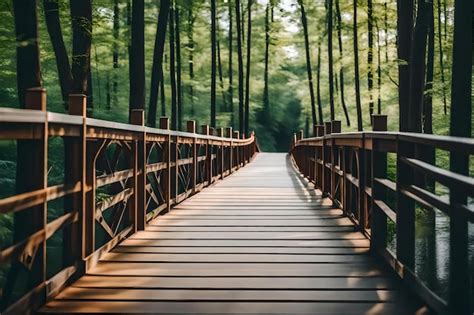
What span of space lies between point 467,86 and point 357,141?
16.2ft

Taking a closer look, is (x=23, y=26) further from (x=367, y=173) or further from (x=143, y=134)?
(x=367, y=173)

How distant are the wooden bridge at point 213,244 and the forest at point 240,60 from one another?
960 mm

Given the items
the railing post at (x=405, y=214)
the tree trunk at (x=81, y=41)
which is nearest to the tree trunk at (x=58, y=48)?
the tree trunk at (x=81, y=41)

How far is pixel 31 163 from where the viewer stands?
10.9ft

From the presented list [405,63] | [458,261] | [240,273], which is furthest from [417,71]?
[458,261]

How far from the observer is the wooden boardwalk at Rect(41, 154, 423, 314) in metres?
3.47

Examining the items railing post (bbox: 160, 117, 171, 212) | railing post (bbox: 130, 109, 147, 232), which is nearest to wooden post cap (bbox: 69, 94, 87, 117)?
railing post (bbox: 130, 109, 147, 232)

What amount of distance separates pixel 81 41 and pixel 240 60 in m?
20.0

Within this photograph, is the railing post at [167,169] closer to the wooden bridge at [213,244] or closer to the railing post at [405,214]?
the wooden bridge at [213,244]

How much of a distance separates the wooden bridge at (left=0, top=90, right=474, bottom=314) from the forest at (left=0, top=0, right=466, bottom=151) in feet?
3.15

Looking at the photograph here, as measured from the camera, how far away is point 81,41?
1006 centimetres

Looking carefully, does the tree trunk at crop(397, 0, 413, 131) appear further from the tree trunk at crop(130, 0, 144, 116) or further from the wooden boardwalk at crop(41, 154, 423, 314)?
the wooden boardwalk at crop(41, 154, 423, 314)

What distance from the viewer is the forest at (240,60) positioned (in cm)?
1178

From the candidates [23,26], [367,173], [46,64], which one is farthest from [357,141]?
[46,64]
